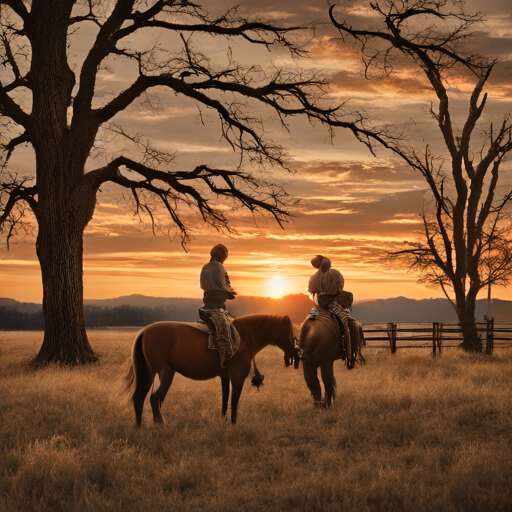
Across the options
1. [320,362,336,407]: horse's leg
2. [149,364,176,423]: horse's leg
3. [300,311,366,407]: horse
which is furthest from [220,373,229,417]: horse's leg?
[320,362,336,407]: horse's leg

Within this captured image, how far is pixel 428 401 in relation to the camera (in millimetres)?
9375

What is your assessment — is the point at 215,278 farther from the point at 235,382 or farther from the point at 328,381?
the point at 328,381

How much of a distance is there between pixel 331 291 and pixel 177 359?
286 cm

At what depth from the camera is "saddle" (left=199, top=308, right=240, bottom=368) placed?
7609 millimetres

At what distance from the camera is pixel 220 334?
7633 millimetres

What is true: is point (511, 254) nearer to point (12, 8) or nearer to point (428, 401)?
point (428, 401)

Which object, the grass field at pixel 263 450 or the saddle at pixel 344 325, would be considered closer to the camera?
the grass field at pixel 263 450

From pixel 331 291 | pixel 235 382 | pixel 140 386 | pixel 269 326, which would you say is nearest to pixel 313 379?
pixel 331 291

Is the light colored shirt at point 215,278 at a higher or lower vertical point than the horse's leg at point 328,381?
higher

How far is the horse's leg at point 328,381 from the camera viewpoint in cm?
900

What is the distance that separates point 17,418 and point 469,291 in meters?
15.8

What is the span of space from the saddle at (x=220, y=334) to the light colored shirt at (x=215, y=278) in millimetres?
331

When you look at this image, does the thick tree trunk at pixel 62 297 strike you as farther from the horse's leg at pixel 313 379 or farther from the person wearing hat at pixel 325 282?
the person wearing hat at pixel 325 282

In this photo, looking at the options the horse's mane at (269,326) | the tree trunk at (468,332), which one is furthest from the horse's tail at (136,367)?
the tree trunk at (468,332)
